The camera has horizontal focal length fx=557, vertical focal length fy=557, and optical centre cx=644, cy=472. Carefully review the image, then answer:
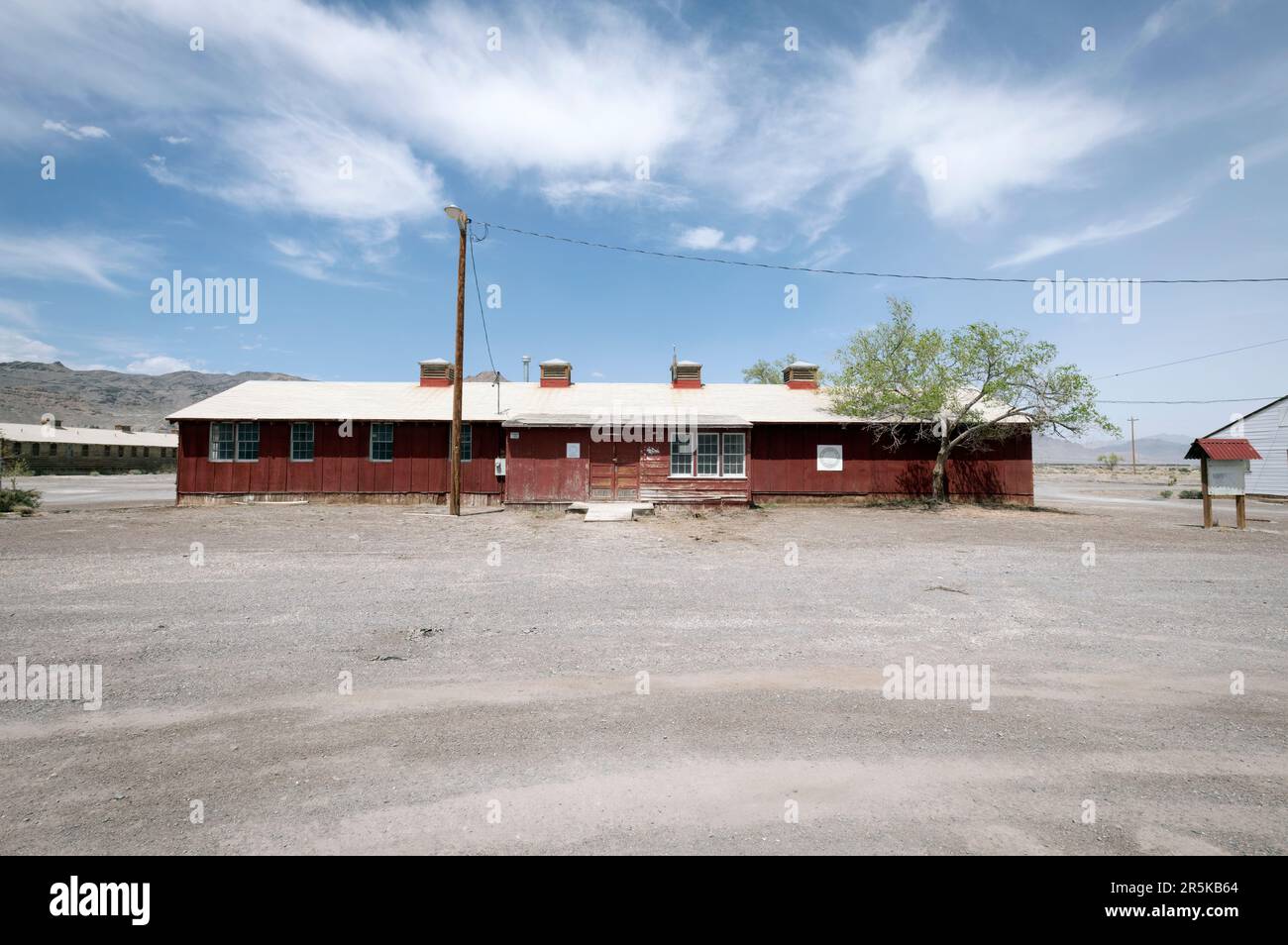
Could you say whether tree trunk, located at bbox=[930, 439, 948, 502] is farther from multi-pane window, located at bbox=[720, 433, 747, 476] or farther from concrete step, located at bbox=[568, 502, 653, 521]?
concrete step, located at bbox=[568, 502, 653, 521]

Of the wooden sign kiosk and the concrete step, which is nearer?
the wooden sign kiosk

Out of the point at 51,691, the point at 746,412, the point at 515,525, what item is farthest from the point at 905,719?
the point at 746,412

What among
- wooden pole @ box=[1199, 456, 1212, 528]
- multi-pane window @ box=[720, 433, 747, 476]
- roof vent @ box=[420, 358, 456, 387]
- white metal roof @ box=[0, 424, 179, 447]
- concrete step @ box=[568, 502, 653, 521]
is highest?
roof vent @ box=[420, 358, 456, 387]

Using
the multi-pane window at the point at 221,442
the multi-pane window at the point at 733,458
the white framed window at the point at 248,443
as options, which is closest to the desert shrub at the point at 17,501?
the multi-pane window at the point at 221,442

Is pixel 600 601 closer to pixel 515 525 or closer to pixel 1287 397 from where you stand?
pixel 515 525

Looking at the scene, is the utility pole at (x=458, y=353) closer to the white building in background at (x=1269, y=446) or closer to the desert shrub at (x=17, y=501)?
the desert shrub at (x=17, y=501)

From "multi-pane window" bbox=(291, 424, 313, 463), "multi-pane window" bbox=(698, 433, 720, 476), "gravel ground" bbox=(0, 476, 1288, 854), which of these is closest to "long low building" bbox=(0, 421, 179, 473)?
"multi-pane window" bbox=(291, 424, 313, 463)

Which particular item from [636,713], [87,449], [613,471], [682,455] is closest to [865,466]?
[682,455]

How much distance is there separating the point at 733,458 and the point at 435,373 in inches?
629

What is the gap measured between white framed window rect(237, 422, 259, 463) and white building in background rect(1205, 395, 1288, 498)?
4672 cm

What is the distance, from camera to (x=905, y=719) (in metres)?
4.35

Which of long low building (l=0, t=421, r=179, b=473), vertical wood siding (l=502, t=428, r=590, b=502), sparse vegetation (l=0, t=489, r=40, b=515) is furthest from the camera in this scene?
long low building (l=0, t=421, r=179, b=473)

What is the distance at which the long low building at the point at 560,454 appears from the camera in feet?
71.1

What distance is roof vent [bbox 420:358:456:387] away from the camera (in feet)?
92.0
